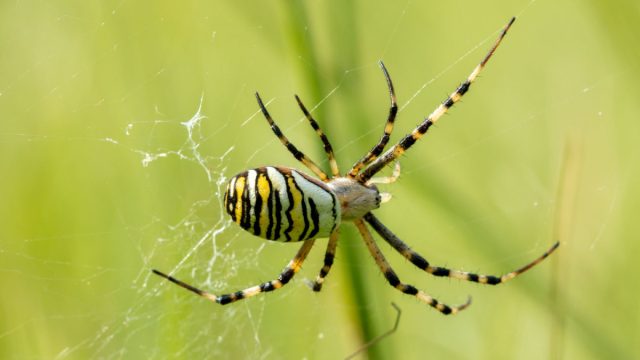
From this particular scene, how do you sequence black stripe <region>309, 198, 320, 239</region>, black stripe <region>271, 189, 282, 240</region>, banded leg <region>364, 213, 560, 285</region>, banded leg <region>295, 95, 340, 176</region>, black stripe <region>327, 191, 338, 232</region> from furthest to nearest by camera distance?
banded leg <region>364, 213, 560, 285</region>, black stripe <region>327, 191, 338, 232</region>, black stripe <region>309, 198, 320, 239</region>, black stripe <region>271, 189, 282, 240</region>, banded leg <region>295, 95, 340, 176</region>

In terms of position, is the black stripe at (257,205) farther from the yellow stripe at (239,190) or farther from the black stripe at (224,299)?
the black stripe at (224,299)

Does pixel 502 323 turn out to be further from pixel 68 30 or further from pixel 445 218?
pixel 68 30

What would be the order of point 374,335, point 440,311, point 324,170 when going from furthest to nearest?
1. point 440,311
2. point 324,170
3. point 374,335

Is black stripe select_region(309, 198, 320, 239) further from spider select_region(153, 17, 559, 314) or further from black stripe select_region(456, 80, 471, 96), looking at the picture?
black stripe select_region(456, 80, 471, 96)

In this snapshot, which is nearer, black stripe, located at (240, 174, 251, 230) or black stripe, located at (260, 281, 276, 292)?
black stripe, located at (240, 174, 251, 230)

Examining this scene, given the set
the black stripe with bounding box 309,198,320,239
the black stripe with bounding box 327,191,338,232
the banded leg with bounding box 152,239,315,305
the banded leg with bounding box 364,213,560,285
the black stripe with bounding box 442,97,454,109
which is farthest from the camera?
the banded leg with bounding box 364,213,560,285

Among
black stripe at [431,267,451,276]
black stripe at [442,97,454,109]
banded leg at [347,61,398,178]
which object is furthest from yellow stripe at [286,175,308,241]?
black stripe at [431,267,451,276]

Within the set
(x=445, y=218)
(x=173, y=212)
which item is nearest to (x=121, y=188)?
(x=173, y=212)

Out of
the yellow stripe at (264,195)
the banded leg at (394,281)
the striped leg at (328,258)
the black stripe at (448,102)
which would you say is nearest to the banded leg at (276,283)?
the striped leg at (328,258)
